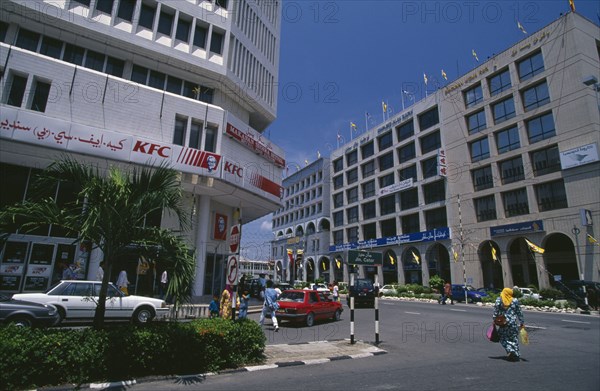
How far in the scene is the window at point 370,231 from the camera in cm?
5491

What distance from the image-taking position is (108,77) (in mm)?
19438

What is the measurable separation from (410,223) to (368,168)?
43.9 feet

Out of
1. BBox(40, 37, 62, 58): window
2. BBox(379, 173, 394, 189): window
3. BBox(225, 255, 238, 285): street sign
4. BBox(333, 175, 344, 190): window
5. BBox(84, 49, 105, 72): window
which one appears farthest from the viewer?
BBox(333, 175, 344, 190): window

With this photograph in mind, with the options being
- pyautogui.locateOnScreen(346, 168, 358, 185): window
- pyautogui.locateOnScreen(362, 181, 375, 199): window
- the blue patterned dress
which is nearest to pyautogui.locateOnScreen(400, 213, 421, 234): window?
pyautogui.locateOnScreen(362, 181, 375, 199): window

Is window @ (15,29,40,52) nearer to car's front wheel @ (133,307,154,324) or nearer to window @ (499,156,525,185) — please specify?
car's front wheel @ (133,307,154,324)

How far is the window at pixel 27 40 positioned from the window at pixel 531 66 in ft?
138

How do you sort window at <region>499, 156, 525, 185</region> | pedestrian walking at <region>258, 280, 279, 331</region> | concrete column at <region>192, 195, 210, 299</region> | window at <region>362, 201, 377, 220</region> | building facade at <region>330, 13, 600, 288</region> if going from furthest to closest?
window at <region>362, 201, 377, 220</region>, window at <region>499, 156, 525, 185</region>, building facade at <region>330, 13, 600, 288</region>, concrete column at <region>192, 195, 210, 299</region>, pedestrian walking at <region>258, 280, 279, 331</region>

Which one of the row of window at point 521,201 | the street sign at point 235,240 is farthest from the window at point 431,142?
the street sign at point 235,240

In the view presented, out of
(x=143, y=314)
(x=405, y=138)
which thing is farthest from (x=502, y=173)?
(x=143, y=314)

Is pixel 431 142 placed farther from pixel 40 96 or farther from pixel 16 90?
pixel 16 90

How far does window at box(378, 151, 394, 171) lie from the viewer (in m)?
53.0

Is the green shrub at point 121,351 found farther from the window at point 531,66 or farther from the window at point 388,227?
the window at point 388,227

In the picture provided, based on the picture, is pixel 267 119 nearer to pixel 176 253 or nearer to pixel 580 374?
pixel 176 253

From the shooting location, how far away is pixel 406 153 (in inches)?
1987
